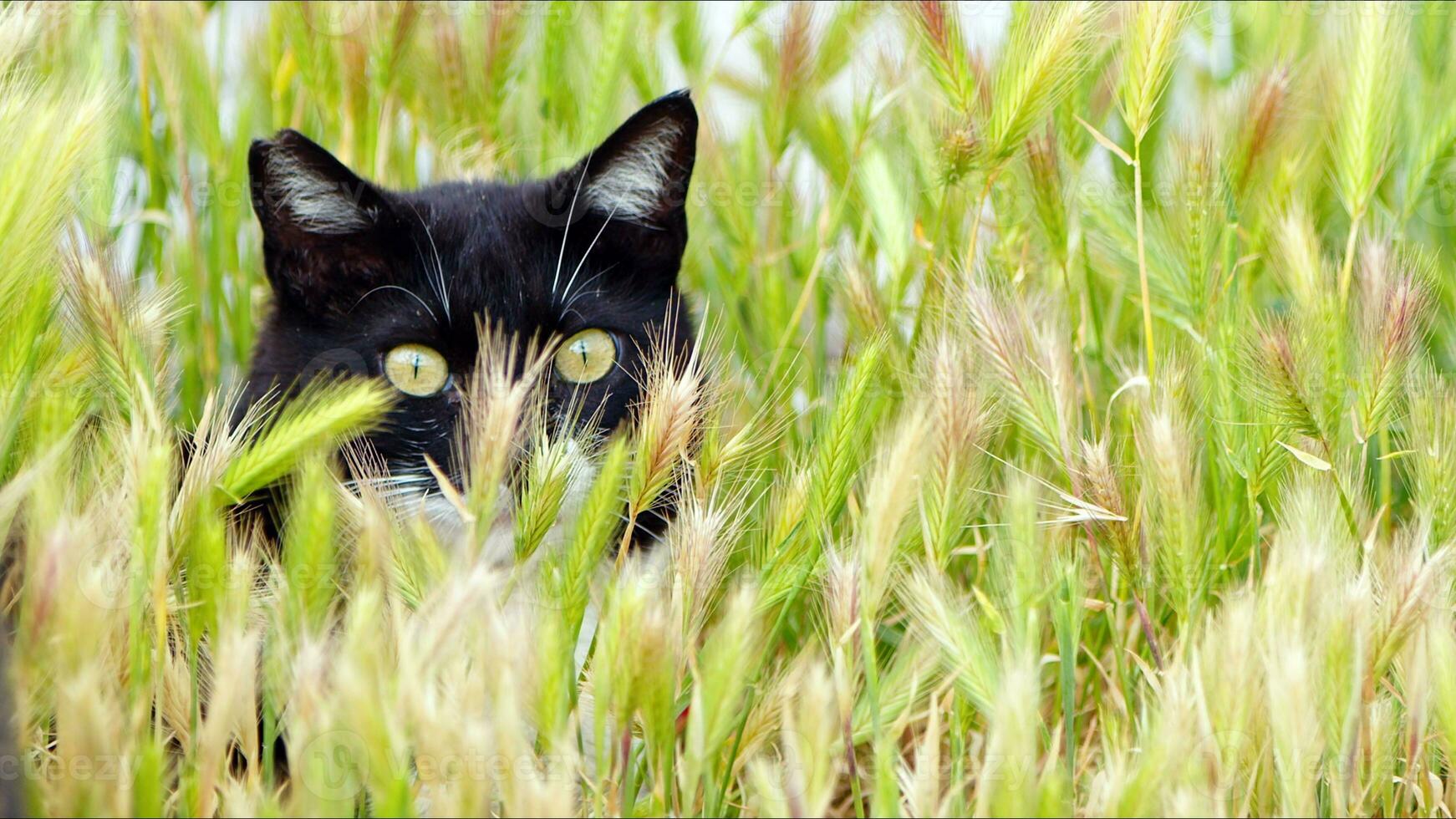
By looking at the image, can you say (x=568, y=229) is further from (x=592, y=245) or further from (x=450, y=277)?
(x=450, y=277)

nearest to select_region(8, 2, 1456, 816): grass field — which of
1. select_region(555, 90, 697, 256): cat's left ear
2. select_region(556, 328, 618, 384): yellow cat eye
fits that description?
select_region(556, 328, 618, 384): yellow cat eye

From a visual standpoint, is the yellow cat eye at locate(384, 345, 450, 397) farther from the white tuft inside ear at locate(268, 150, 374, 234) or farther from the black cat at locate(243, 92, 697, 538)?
the white tuft inside ear at locate(268, 150, 374, 234)

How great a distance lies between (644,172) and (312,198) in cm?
39

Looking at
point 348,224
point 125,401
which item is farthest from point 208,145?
point 125,401

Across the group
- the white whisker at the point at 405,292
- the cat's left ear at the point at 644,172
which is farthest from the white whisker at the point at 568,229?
the white whisker at the point at 405,292

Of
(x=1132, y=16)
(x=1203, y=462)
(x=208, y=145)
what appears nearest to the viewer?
(x=1132, y=16)

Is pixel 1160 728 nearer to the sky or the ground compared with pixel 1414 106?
nearer to the ground

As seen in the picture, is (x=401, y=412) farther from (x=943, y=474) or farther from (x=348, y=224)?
(x=943, y=474)

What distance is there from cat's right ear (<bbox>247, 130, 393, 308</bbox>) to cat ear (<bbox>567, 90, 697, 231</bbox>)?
249mm

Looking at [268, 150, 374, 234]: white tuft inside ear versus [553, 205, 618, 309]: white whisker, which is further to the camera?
[553, 205, 618, 309]: white whisker

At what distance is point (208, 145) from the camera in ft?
5.96

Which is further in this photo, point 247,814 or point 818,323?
point 818,323

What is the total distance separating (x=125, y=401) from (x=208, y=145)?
799 millimetres

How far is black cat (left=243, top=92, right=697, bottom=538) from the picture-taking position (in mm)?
1446
